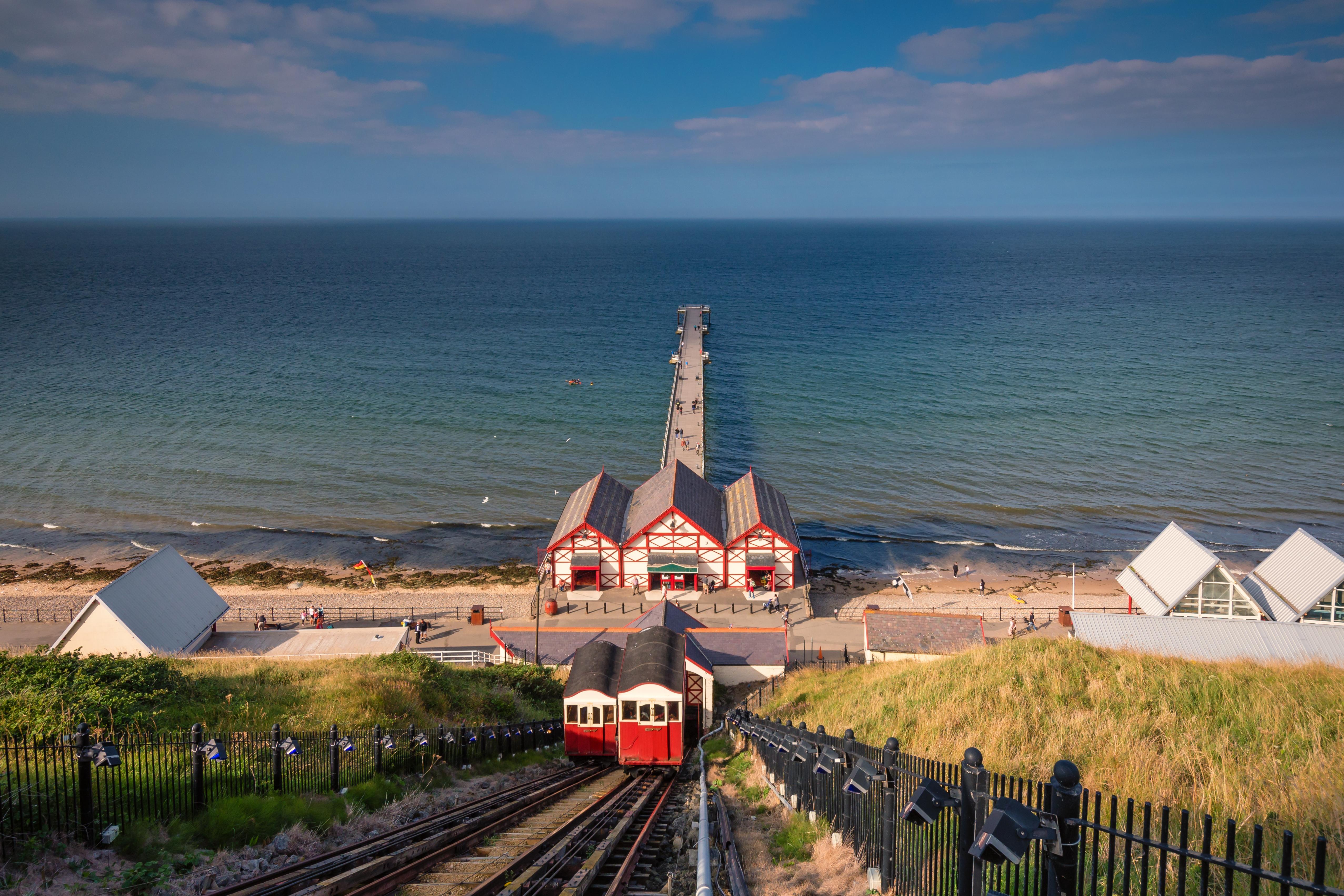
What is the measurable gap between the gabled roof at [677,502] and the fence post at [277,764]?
88.5ft

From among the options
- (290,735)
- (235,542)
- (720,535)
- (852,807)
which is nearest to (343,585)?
(235,542)

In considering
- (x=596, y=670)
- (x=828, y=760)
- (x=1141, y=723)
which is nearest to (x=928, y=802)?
(x=828, y=760)

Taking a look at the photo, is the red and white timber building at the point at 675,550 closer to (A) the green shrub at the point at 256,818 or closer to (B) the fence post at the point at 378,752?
(B) the fence post at the point at 378,752

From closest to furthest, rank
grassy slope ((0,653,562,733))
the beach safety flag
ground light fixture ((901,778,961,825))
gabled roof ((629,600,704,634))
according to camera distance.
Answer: ground light fixture ((901,778,961,825)) → grassy slope ((0,653,562,733)) → gabled roof ((629,600,704,634)) → the beach safety flag

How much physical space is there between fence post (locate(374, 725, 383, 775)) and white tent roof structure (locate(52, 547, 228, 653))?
20.3 metres

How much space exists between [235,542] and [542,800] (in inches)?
1676

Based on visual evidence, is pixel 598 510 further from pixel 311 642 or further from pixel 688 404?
pixel 688 404

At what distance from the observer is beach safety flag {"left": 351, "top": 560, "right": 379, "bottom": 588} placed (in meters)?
44.9

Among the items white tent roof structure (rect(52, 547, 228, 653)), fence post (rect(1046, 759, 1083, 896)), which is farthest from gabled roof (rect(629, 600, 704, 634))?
fence post (rect(1046, 759, 1083, 896))

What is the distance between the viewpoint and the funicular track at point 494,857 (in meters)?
9.23

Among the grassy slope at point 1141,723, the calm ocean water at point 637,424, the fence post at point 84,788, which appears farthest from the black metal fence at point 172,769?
the calm ocean water at point 637,424

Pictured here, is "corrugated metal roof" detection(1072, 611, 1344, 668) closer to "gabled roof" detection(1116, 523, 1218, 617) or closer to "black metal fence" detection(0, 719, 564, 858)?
"gabled roof" detection(1116, 523, 1218, 617)

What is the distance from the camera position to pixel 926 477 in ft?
196

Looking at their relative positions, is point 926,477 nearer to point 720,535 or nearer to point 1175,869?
point 720,535
